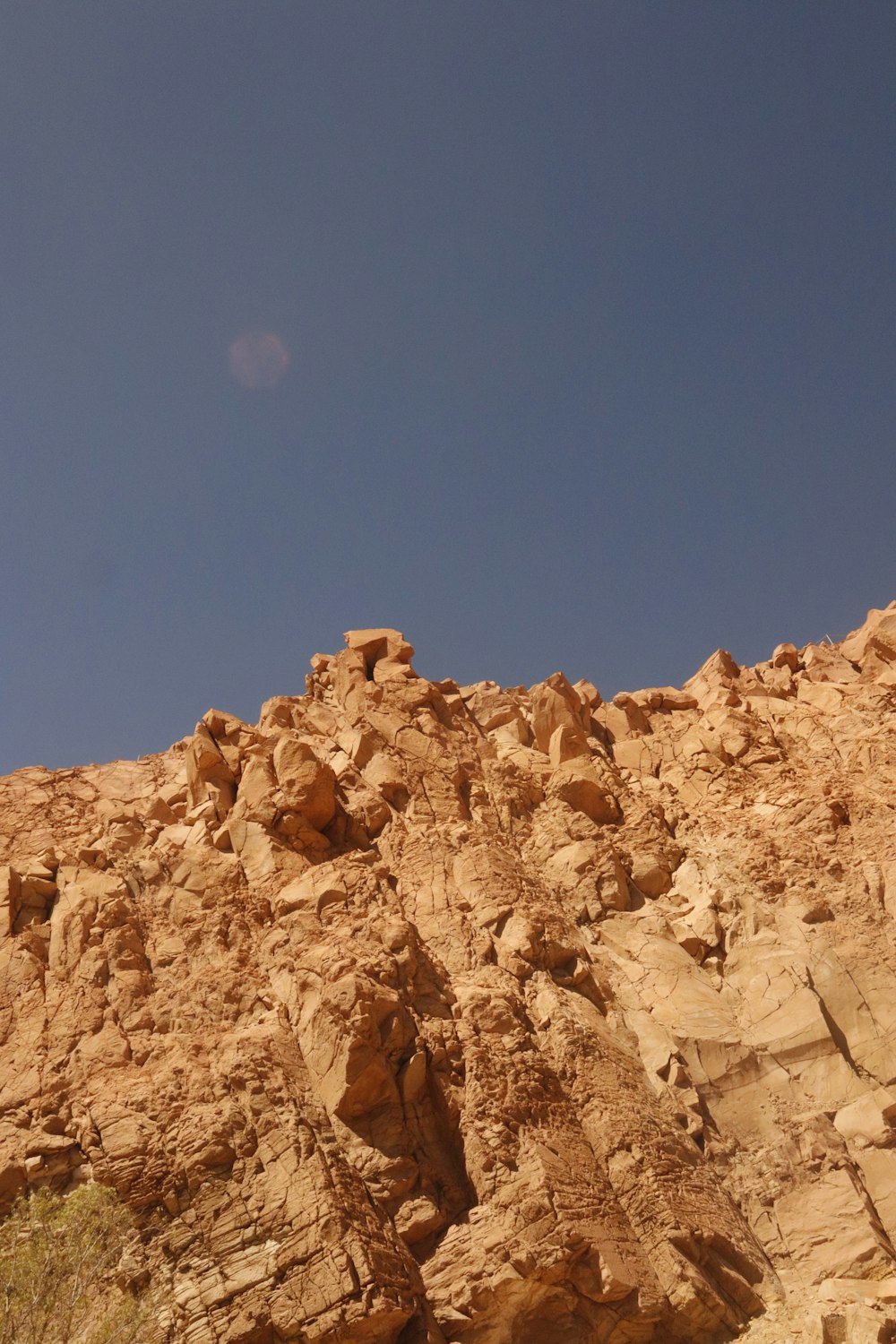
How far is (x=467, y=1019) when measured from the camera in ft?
59.3

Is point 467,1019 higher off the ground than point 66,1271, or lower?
higher

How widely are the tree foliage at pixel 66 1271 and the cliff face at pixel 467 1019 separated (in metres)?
0.57

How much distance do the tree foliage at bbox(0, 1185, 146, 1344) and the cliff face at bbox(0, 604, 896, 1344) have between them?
571 mm

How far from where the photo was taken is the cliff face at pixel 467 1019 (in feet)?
48.6

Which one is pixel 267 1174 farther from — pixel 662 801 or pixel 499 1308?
pixel 662 801

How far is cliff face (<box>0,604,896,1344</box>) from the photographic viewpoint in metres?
14.8

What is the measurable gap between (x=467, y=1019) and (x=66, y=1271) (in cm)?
Answer: 706

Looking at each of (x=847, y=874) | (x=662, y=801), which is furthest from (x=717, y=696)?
(x=847, y=874)

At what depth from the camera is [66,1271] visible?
13.9m

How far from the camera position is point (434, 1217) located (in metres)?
15.5

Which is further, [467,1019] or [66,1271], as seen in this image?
[467,1019]

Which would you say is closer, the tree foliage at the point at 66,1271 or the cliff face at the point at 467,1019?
the tree foliage at the point at 66,1271

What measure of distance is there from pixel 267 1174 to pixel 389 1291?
2.43m

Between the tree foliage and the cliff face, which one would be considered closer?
the tree foliage
